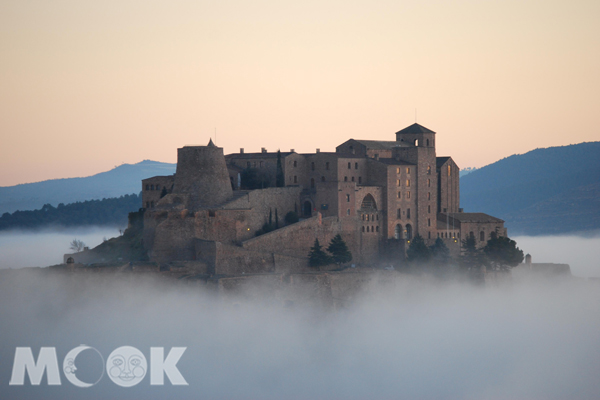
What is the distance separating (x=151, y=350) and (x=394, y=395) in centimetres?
2084

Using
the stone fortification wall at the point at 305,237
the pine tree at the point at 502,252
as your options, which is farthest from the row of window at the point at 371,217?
the pine tree at the point at 502,252

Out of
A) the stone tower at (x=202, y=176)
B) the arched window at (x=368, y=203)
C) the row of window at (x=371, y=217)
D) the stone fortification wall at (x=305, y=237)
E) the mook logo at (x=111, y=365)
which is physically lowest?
the mook logo at (x=111, y=365)

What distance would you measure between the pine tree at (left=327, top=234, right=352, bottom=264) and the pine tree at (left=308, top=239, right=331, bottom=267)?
2.42 ft

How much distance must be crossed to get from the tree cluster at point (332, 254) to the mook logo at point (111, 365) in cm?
1151

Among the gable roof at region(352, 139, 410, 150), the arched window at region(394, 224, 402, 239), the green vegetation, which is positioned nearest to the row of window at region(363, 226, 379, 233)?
the arched window at region(394, 224, 402, 239)

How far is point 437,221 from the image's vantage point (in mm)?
73812

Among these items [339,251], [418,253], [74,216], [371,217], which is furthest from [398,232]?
[74,216]

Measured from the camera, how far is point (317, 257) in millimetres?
64625

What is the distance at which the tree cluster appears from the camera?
212ft

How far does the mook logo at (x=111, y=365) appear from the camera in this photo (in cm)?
6181

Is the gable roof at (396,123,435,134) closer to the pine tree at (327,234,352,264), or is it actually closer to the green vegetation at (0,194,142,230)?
the pine tree at (327,234,352,264)

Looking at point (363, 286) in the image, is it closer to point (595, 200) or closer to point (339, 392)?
point (339, 392)

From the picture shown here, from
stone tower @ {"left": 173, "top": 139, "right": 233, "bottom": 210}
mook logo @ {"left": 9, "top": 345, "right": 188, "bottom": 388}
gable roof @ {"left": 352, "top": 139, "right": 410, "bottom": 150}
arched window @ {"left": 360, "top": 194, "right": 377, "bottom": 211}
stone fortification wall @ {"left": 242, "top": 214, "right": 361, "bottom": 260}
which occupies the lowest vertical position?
mook logo @ {"left": 9, "top": 345, "right": 188, "bottom": 388}

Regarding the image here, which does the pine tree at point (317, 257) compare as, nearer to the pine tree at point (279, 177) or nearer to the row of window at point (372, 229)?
Result: the row of window at point (372, 229)
